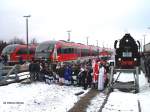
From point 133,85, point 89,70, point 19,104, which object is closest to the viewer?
point 19,104

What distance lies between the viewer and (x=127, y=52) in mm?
23281

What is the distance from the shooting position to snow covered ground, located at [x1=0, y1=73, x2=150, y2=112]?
14.7 metres

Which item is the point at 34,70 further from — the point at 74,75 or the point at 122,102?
the point at 122,102

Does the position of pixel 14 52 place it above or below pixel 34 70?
above

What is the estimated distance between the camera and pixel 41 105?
51.3ft

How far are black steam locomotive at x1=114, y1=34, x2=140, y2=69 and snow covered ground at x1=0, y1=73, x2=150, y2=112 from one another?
3.14 m

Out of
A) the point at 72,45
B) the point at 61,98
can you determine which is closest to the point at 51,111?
the point at 61,98

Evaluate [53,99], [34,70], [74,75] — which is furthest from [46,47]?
[53,99]

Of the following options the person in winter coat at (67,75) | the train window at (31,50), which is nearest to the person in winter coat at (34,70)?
the person in winter coat at (67,75)

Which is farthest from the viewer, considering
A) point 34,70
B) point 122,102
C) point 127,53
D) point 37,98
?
point 34,70

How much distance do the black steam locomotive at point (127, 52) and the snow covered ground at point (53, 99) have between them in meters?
3.14

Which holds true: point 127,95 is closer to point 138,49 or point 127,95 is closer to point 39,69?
point 138,49

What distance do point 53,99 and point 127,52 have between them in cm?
715

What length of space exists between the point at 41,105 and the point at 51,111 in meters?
1.55
